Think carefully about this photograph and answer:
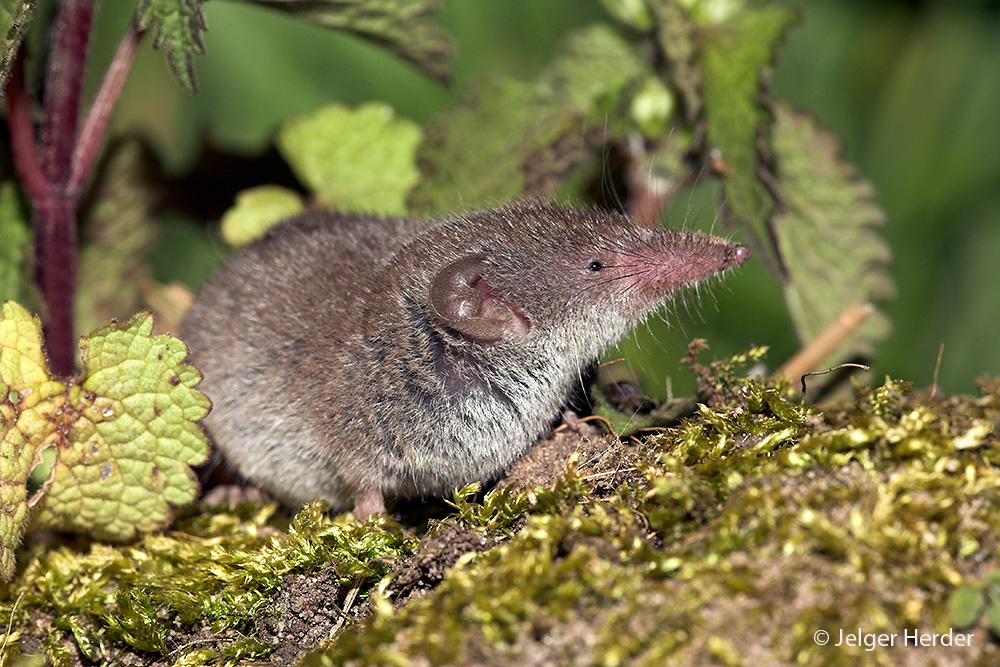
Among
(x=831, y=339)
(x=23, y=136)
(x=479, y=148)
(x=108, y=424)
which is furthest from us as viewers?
(x=479, y=148)

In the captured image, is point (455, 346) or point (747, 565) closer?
point (747, 565)

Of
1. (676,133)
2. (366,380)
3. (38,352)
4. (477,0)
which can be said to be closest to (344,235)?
(366,380)

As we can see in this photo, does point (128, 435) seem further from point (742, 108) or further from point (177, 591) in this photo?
point (742, 108)

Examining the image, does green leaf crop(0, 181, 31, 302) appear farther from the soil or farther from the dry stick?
the dry stick

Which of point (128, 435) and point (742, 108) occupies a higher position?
point (742, 108)

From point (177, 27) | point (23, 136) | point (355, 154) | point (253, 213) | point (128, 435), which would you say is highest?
point (177, 27)

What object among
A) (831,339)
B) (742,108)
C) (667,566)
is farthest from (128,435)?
(831,339)

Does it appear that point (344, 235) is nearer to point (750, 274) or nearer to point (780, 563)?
point (780, 563)
